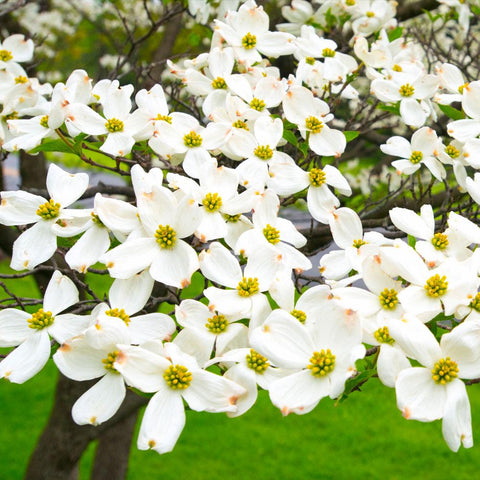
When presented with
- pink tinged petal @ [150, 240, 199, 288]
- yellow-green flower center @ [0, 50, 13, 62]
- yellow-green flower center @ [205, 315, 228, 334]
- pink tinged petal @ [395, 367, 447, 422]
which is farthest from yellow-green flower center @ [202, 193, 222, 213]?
yellow-green flower center @ [0, 50, 13, 62]

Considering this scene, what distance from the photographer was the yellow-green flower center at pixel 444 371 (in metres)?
0.87

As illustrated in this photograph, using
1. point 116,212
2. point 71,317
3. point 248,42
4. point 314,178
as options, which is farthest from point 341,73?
point 71,317

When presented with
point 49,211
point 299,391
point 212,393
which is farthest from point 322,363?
point 49,211

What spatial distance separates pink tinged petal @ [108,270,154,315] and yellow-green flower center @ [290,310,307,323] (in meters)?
0.24

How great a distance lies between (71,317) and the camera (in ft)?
3.33

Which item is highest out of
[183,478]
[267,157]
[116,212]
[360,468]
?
[116,212]

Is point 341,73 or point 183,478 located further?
point 183,478

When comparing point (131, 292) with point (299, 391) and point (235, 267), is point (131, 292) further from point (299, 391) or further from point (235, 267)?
point (299, 391)

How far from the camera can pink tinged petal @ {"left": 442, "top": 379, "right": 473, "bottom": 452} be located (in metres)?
0.85

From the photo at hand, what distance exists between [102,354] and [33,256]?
28 centimetres

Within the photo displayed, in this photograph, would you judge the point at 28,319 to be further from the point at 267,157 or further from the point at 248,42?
the point at 248,42

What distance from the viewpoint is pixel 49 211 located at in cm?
114

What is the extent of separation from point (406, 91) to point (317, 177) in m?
0.46

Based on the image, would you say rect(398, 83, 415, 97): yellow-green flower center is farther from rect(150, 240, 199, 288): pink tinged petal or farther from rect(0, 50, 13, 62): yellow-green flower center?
rect(0, 50, 13, 62): yellow-green flower center
